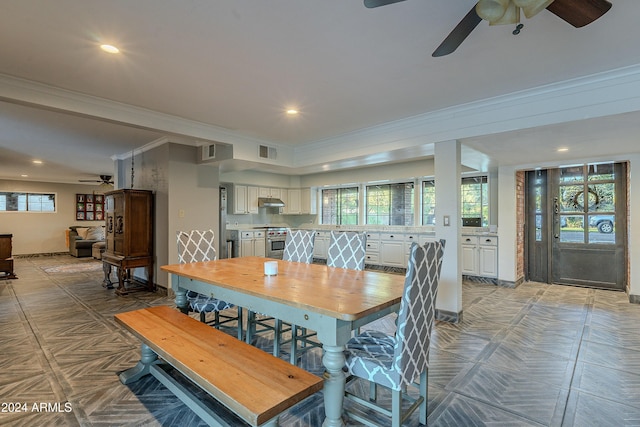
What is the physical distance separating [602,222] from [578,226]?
32 centimetres

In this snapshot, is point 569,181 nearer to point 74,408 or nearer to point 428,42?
point 428,42

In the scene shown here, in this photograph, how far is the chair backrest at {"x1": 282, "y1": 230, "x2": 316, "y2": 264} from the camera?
11.8ft

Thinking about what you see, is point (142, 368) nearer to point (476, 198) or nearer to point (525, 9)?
point (525, 9)

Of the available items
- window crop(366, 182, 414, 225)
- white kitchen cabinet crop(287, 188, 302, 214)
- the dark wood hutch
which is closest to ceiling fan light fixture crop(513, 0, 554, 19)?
the dark wood hutch

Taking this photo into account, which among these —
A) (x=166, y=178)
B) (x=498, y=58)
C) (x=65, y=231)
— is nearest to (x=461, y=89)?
(x=498, y=58)

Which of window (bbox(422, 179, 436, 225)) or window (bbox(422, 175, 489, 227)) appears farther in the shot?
window (bbox(422, 179, 436, 225))

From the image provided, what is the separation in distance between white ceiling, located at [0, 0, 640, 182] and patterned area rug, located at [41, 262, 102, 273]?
172 inches

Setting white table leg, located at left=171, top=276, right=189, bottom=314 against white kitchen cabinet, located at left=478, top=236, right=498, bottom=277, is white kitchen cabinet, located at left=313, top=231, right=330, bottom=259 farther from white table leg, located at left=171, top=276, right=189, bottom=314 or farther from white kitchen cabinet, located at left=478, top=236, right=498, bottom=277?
white table leg, located at left=171, top=276, right=189, bottom=314

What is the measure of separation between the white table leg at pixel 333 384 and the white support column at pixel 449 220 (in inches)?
95.8

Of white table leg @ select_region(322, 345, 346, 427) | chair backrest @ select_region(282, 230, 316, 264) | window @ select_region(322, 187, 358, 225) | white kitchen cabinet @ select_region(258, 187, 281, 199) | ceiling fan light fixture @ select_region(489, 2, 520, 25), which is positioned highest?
ceiling fan light fixture @ select_region(489, 2, 520, 25)

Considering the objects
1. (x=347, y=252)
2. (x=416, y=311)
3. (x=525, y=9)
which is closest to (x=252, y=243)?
(x=347, y=252)

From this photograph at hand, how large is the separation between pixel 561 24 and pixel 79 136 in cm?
595

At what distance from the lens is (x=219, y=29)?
210cm

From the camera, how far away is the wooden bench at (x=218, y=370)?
1.43 metres
